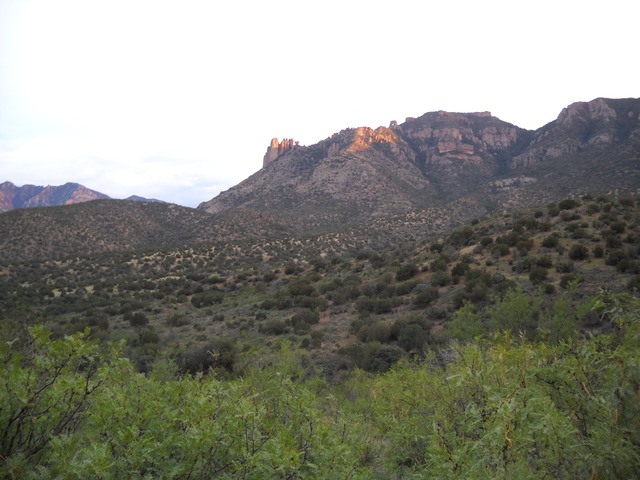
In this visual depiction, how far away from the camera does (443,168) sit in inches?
4294

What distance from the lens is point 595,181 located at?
209 ft

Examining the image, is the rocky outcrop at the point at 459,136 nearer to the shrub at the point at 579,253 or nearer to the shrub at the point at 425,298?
the shrub at the point at 579,253

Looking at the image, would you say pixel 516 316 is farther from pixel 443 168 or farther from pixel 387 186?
pixel 443 168

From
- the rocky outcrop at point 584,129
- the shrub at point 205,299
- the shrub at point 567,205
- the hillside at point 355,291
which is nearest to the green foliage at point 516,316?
the hillside at point 355,291

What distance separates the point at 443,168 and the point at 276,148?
5519cm

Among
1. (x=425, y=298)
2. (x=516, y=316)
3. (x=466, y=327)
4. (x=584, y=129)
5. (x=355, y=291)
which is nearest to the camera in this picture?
(x=516, y=316)

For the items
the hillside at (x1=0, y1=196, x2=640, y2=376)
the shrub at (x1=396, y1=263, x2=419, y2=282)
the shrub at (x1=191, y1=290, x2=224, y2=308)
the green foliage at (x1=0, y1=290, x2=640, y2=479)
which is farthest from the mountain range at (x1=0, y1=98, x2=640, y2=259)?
the green foliage at (x1=0, y1=290, x2=640, y2=479)

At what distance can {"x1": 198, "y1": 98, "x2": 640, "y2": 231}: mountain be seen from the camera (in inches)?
2884

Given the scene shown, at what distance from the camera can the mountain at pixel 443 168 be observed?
73.2 meters

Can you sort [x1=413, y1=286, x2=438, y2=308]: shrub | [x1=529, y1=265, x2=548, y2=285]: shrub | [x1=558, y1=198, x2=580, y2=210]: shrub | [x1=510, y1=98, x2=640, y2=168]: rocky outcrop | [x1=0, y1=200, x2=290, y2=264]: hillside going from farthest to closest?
[x1=510, y1=98, x2=640, y2=168]: rocky outcrop → [x1=0, y1=200, x2=290, y2=264]: hillside → [x1=558, y1=198, x2=580, y2=210]: shrub → [x1=413, y1=286, x2=438, y2=308]: shrub → [x1=529, y1=265, x2=548, y2=285]: shrub

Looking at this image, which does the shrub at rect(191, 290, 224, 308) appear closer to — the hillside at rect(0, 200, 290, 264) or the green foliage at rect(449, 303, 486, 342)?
the green foliage at rect(449, 303, 486, 342)

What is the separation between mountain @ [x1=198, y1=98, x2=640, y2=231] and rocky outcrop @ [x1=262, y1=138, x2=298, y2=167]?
15.1 inches

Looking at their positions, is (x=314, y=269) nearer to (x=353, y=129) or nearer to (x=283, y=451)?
(x=283, y=451)

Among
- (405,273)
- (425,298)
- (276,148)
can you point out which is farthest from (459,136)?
(425,298)
